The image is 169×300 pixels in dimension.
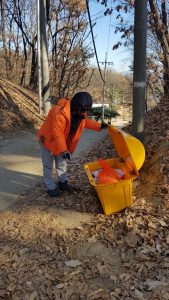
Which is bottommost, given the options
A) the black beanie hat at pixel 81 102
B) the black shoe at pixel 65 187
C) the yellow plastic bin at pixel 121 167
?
the black shoe at pixel 65 187

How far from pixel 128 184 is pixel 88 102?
1.25 metres

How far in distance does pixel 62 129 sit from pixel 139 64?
5.49 ft

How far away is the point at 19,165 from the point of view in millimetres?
8016

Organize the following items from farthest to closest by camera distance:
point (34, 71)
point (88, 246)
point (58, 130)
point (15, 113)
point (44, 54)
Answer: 1. point (34, 71)
2. point (44, 54)
3. point (15, 113)
4. point (58, 130)
5. point (88, 246)

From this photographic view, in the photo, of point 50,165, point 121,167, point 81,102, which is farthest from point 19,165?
point 81,102

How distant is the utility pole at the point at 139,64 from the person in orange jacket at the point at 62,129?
0.69m

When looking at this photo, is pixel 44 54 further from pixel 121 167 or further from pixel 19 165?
pixel 121 167

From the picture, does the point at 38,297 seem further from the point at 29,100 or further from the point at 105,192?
the point at 29,100

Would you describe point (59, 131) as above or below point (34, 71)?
below

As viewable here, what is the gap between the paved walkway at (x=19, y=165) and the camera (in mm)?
6340

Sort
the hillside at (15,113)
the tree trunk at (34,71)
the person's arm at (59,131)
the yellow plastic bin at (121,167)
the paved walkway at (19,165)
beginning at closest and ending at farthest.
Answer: the yellow plastic bin at (121,167) → the person's arm at (59,131) → the paved walkway at (19,165) → the hillside at (15,113) → the tree trunk at (34,71)

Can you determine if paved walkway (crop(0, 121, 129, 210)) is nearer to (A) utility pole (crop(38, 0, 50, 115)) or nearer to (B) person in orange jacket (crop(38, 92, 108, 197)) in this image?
(B) person in orange jacket (crop(38, 92, 108, 197))

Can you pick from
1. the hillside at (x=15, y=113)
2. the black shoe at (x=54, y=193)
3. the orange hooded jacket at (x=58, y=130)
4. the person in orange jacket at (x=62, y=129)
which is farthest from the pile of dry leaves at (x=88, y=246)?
the hillside at (x=15, y=113)

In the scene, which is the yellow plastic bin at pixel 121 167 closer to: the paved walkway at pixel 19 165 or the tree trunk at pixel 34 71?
the paved walkway at pixel 19 165
